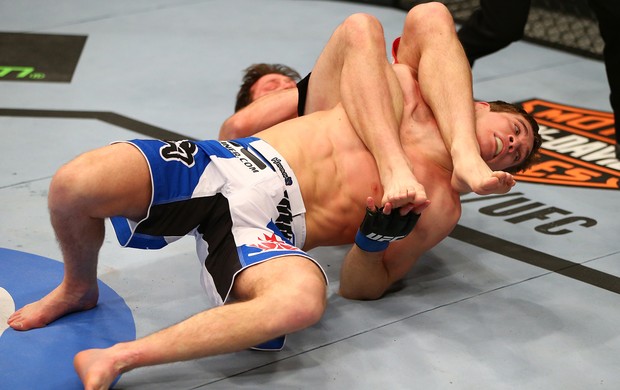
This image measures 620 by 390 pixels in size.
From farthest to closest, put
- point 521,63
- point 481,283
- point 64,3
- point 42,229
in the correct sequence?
point 64,3 < point 521,63 < point 42,229 < point 481,283

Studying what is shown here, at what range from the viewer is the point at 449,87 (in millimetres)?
2684

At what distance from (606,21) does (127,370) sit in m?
2.55

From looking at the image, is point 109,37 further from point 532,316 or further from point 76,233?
point 532,316

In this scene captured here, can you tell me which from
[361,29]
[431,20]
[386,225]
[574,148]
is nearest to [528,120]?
[431,20]

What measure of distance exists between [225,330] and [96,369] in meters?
0.30

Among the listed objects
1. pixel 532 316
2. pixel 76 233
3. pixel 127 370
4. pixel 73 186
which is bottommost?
pixel 532 316

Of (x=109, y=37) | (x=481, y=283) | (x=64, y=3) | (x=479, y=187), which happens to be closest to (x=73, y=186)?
(x=479, y=187)

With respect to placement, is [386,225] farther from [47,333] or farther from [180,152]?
[47,333]

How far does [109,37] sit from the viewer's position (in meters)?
5.20

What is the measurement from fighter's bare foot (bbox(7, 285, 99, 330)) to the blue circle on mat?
0.06 ft

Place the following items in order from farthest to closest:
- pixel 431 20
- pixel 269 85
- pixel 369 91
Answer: pixel 269 85 < pixel 431 20 < pixel 369 91

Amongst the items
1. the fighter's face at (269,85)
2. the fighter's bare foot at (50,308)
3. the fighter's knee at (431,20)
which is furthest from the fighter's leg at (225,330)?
the fighter's face at (269,85)

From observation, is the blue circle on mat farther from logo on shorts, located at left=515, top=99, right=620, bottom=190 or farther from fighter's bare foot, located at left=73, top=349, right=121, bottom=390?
logo on shorts, located at left=515, top=99, right=620, bottom=190

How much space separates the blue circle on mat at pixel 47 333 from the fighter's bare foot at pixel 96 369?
86 mm
